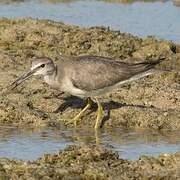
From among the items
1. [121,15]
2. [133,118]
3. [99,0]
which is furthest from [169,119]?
[99,0]

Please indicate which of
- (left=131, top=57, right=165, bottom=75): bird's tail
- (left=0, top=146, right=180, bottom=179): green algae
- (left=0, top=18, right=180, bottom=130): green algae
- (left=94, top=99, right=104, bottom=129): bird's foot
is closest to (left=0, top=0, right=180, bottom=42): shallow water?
(left=0, top=18, right=180, bottom=130): green algae

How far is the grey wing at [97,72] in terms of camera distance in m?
13.3

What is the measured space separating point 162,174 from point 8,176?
1.78 metres

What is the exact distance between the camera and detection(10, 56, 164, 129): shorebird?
1324 centimetres

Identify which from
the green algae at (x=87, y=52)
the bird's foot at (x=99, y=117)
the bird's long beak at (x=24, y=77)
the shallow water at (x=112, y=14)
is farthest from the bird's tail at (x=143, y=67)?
the shallow water at (x=112, y=14)

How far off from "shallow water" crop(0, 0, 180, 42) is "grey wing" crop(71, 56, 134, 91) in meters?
6.02

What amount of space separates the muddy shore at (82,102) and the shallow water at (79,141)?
14.6 inches

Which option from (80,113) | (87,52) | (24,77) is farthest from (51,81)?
(87,52)

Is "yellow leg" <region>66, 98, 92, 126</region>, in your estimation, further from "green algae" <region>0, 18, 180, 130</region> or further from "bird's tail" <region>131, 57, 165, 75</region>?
"bird's tail" <region>131, 57, 165, 75</region>

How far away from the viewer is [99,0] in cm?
2509

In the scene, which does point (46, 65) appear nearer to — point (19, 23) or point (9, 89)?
point (9, 89)

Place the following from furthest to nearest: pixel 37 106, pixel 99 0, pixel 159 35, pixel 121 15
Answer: pixel 99 0 < pixel 121 15 < pixel 159 35 < pixel 37 106

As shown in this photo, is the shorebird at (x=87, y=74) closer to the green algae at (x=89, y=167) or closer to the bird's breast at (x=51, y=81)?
the bird's breast at (x=51, y=81)

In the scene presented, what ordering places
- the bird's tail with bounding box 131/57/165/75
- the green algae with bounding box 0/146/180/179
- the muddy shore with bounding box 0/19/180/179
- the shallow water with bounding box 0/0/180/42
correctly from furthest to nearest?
1. the shallow water with bounding box 0/0/180/42
2. the bird's tail with bounding box 131/57/165/75
3. the muddy shore with bounding box 0/19/180/179
4. the green algae with bounding box 0/146/180/179
